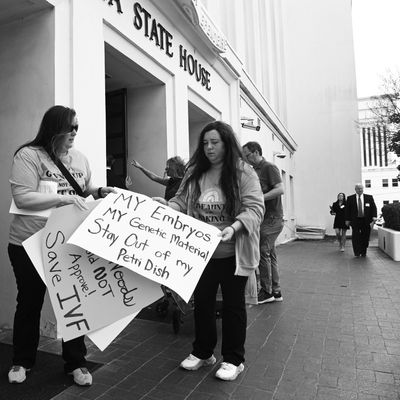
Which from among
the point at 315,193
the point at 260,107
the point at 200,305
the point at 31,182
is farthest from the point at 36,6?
the point at 315,193

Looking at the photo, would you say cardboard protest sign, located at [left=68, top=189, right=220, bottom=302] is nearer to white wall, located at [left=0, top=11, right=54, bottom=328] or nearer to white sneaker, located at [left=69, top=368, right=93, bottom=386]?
white sneaker, located at [left=69, top=368, right=93, bottom=386]

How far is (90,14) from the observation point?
3.98 m

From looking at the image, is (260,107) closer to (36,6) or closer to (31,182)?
(36,6)

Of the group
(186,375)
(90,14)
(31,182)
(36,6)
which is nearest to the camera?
(31,182)

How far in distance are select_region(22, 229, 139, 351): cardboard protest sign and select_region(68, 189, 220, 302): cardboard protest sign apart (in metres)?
0.32

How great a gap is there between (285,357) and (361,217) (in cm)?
738

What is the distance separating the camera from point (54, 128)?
2.39m

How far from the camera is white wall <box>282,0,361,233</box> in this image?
2033cm

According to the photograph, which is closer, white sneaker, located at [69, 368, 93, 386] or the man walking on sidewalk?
white sneaker, located at [69, 368, 93, 386]

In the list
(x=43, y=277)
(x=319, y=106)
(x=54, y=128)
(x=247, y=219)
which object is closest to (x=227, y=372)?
(x=247, y=219)

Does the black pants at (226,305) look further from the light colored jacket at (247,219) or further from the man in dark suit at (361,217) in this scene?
the man in dark suit at (361,217)

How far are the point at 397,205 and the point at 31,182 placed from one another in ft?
34.3

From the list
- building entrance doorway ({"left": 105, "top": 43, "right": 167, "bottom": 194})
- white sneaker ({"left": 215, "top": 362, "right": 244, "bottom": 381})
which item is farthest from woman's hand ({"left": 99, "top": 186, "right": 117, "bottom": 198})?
building entrance doorway ({"left": 105, "top": 43, "right": 167, "bottom": 194})

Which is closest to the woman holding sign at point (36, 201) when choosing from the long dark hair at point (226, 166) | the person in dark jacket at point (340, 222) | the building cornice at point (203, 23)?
the long dark hair at point (226, 166)
